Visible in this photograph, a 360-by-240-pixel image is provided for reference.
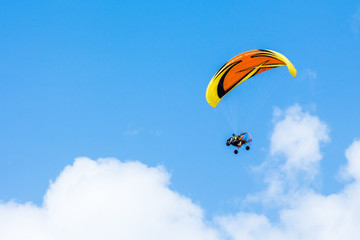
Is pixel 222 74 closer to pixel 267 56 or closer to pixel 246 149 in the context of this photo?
pixel 267 56

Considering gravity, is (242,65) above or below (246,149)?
above

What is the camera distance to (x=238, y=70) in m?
42.7

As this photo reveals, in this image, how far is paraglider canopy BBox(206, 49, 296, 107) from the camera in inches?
1610

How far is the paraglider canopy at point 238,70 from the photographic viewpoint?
134ft

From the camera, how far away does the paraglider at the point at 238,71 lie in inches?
1598

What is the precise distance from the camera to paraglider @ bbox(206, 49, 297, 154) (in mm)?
40594

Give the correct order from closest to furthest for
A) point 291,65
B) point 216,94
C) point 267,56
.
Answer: point 291,65
point 267,56
point 216,94

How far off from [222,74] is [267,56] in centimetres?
405

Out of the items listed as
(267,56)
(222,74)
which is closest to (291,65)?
(267,56)

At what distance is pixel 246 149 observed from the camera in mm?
40500

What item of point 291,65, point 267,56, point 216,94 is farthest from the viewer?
point 216,94

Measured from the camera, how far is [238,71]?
42781 mm

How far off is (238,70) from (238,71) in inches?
5.7

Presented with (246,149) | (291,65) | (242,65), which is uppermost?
(242,65)
